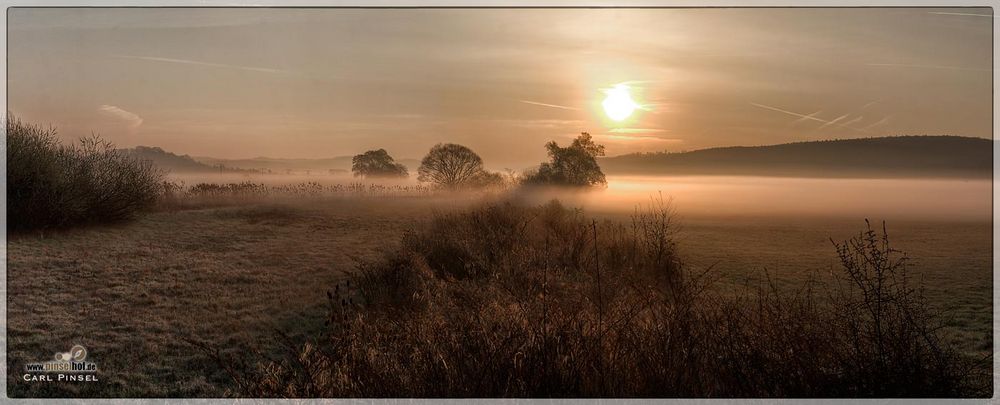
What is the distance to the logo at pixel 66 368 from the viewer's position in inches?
192

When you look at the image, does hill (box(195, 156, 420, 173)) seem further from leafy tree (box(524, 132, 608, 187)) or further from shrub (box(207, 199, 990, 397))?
shrub (box(207, 199, 990, 397))

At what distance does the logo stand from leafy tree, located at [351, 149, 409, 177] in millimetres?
2750

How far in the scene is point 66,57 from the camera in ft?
20.0

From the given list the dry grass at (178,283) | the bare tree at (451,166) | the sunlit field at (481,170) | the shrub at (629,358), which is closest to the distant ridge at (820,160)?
the sunlit field at (481,170)

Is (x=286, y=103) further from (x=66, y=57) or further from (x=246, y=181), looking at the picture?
(x=66, y=57)

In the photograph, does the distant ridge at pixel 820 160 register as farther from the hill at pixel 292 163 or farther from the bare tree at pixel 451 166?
the hill at pixel 292 163

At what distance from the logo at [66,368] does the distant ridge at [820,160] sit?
15.1 ft

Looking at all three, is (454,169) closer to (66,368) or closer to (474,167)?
(474,167)

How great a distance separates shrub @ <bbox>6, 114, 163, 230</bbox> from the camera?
723cm

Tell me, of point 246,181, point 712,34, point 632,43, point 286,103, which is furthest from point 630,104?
point 246,181

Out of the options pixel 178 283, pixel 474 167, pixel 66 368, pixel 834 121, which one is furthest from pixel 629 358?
pixel 178 283

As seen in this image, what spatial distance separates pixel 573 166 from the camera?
656 centimetres

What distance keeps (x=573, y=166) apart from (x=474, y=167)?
38.4 inches

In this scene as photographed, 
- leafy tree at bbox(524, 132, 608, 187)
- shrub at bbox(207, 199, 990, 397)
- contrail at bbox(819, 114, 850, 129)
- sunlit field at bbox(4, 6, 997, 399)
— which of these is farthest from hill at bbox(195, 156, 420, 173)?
contrail at bbox(819, 114, 850, 129)
